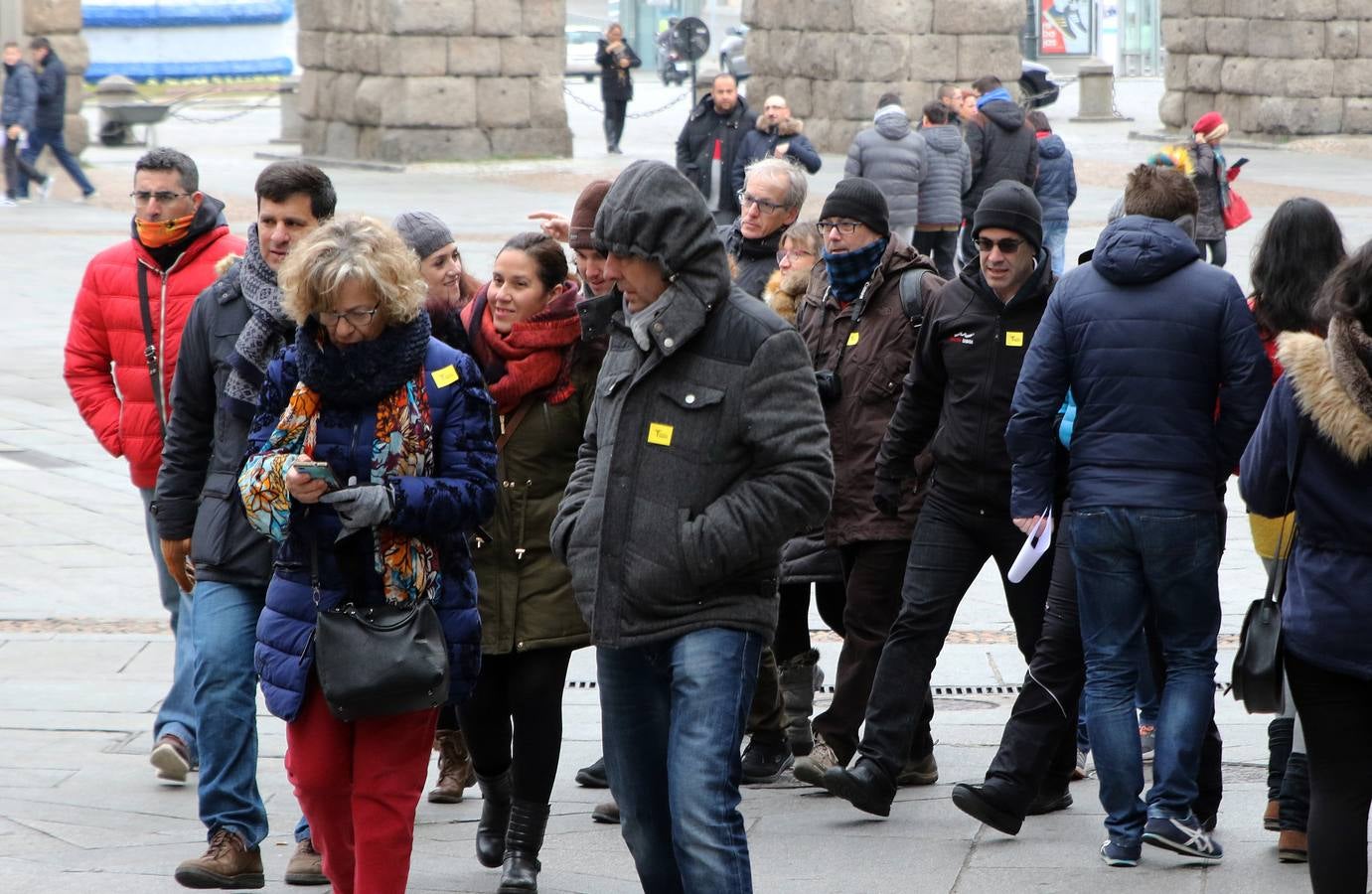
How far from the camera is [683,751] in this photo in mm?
3928

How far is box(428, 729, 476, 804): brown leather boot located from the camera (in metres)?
5.89

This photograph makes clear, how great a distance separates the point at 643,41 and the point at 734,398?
49262mm

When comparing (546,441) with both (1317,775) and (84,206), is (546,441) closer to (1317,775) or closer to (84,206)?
(1317,775)

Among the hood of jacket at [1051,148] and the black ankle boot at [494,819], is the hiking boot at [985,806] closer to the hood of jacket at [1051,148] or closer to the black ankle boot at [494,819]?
the black ankle boot at [494,819]

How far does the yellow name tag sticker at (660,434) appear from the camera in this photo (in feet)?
13.1

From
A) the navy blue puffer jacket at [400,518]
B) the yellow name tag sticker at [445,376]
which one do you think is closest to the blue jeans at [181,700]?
the navy blue puffer jacket at [400,518]

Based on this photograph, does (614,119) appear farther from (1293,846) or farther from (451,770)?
(1293,846)

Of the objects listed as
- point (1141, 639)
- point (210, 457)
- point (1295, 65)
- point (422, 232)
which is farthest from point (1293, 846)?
point (1295, 65)

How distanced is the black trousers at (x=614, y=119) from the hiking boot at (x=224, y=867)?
24.8 meters

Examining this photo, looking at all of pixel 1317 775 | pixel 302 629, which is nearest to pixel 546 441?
pixel 302 629

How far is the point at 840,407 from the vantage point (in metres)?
5.82

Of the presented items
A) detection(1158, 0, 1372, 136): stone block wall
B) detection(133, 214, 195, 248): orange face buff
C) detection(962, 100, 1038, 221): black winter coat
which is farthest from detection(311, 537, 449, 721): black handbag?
detection(1158, 0, 1372, 136): stone block wall

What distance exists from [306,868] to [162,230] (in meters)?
1.94

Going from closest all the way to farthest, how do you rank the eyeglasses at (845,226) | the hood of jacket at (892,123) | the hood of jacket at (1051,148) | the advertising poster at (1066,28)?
1. the eyeglasses at (845,226)
2. the hood of jacket at (892,123)
3. the hood of jacket at (1051,148)
4. the advertising poster at (1066,28)
